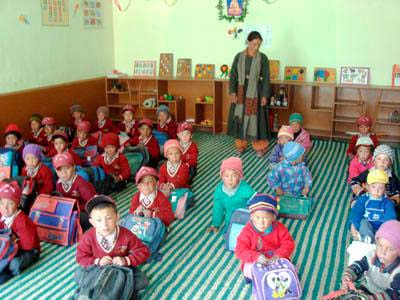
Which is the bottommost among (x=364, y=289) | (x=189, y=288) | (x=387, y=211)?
(x=189, y=288)

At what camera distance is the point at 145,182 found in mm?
3592

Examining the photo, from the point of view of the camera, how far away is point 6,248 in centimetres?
308

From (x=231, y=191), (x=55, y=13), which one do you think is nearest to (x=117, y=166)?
(x=231, y=191)

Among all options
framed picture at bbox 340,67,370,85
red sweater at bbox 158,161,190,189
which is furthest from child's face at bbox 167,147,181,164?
framed picture at bbox 340,67,370,85

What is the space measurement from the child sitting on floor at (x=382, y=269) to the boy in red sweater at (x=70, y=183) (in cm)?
233

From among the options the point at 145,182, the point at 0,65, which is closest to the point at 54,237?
the point at 145,182

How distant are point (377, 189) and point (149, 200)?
1844 mm

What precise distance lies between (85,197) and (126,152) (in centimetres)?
162

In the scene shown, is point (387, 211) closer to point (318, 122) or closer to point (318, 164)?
point (318, 164)

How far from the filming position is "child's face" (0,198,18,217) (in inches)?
125

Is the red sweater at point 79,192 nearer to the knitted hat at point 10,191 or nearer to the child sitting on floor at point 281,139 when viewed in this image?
the knitted hat at point 10,191

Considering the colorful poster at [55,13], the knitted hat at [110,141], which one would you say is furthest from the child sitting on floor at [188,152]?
the colorful poster at [55,13]

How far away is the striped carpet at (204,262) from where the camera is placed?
299cm

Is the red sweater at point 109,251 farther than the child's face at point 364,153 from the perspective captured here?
No
